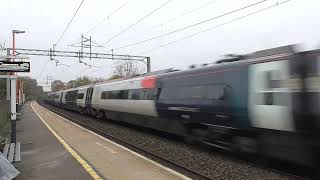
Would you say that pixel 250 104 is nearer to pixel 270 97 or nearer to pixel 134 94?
pixel 270 97

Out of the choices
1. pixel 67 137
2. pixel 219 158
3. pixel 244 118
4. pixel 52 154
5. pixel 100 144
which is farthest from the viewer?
pixel 67 137

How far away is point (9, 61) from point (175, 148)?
19.4 ft

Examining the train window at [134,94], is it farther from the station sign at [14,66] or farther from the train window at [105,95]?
the station sign at [14,66]

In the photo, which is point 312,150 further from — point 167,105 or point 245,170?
point 167,105

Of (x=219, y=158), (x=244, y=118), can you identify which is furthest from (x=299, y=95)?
(x=219, y=158)

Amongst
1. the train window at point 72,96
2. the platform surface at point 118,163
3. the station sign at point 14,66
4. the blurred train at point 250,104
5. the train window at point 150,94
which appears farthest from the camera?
the train window at point 72,96

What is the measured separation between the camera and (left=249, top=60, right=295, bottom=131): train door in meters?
9.95

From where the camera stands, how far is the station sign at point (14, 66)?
47.1ft

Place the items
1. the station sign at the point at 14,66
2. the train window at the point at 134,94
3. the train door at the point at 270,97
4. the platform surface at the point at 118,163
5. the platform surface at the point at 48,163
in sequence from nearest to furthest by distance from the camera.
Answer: the train door at the point at 270,97, the platform surface at the point at 118,163, the platform surface at the point at 48,163, the station sign at the point at 14,66, the train window at the point at 134,94

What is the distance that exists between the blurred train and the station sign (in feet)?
16.7

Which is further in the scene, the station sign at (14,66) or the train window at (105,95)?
the train window at (105,95)

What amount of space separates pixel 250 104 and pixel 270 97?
3.03 ft

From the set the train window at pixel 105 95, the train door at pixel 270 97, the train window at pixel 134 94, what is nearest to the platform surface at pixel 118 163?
the train door at pixel 270 97

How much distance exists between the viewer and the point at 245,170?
10828 millimetres
